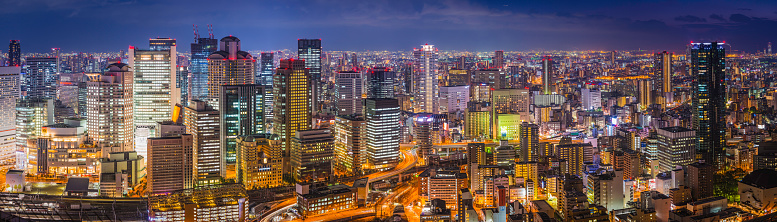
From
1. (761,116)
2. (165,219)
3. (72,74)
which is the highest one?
(72,74)

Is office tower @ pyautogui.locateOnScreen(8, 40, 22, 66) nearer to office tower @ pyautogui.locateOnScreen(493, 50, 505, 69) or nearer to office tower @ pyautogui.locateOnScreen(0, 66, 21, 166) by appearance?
office tower @ pyautogui.locateOnScreen(0, 66, 21, 166)

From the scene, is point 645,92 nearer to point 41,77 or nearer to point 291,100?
point 291,100

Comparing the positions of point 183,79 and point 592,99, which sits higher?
point 183,79

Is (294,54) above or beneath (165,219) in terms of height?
above

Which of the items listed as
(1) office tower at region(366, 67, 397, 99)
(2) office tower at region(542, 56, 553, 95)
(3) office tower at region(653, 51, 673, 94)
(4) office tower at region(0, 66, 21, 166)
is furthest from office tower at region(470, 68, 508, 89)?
(4) office tower at region(0, 66, 21, 166)

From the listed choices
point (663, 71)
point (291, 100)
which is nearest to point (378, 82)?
point (291, 100)

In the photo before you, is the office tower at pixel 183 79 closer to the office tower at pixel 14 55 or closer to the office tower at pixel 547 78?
the office tower at pixel 14 55

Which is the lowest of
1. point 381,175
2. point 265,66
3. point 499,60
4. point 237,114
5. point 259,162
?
point 381,175

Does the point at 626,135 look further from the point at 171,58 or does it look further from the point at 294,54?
the point at 171,58

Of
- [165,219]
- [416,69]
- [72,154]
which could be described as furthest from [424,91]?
[165,219]
